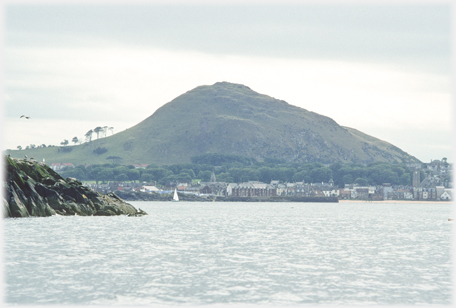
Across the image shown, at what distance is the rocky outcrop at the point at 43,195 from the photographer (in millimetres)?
67938

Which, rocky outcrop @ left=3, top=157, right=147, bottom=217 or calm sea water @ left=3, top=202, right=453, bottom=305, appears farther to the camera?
rocky outcrop @ left=3, top=157, right=147, bottom=217

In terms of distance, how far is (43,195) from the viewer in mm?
75000

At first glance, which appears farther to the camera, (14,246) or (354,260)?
(14,246)

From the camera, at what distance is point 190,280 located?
30688mm

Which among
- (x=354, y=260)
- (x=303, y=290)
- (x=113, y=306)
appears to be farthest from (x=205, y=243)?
(x=113, y=306)

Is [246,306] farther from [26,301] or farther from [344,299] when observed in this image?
[26,301]

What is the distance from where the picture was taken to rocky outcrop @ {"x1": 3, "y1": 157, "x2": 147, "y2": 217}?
67.9m

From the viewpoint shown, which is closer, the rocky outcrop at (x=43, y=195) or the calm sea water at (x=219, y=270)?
the calm sea water at (x=219, y=270)

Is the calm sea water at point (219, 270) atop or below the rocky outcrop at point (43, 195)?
below

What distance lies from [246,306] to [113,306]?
17.6ft

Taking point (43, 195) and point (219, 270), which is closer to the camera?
point (219, 270)

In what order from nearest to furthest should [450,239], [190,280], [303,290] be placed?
[303,290], [190,280], [450,239]

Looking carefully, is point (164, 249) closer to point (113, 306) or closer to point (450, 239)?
point (113, 306)

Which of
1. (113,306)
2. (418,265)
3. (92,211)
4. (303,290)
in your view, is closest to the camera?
(113,306)
